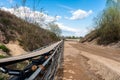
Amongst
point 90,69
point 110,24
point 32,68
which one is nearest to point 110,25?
point 110,24

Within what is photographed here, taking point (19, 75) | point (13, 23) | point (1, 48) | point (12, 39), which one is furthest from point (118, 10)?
Answer: point (19, 75)

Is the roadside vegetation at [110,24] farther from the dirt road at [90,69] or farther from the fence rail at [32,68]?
the fence rail at [32,68]

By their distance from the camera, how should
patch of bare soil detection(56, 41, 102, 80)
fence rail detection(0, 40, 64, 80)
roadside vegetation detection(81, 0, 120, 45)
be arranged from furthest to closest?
roadside vegetation detection(81, 0, 120, 45)
patch of bare soil detection(56, 41, 102, 80)
fence rail detection(0, 40, 64, 80)

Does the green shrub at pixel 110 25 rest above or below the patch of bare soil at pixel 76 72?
above

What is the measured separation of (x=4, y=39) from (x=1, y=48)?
3814mm

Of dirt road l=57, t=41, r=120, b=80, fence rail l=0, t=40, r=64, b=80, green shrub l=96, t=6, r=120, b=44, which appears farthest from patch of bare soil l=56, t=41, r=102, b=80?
green shrub l=96, t=6, r=120, b=44

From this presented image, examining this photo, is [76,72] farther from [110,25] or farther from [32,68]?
[110,25]

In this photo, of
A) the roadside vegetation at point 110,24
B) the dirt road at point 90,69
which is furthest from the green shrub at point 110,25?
the dirt road at point 90,69

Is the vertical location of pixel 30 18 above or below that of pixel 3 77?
above

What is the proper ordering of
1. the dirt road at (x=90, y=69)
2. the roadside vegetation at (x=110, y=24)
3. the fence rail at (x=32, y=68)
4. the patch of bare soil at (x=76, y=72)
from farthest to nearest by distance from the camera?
the roadside vegetation at (x=110, y=24) → the dirt road at (x=90, y=69) → the patch of bare soil at (x=76, y=72) → the fence rail at (x=32, y=68)

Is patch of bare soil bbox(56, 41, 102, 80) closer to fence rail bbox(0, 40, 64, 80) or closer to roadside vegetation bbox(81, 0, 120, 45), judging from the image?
fence rail bbox(0, 40, 64, 80)

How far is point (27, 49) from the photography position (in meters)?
18.0

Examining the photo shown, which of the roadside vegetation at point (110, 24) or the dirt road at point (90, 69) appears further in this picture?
the roadside vegetation at point (110, 24)

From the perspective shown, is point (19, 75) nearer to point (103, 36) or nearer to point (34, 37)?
point (34, 37)
